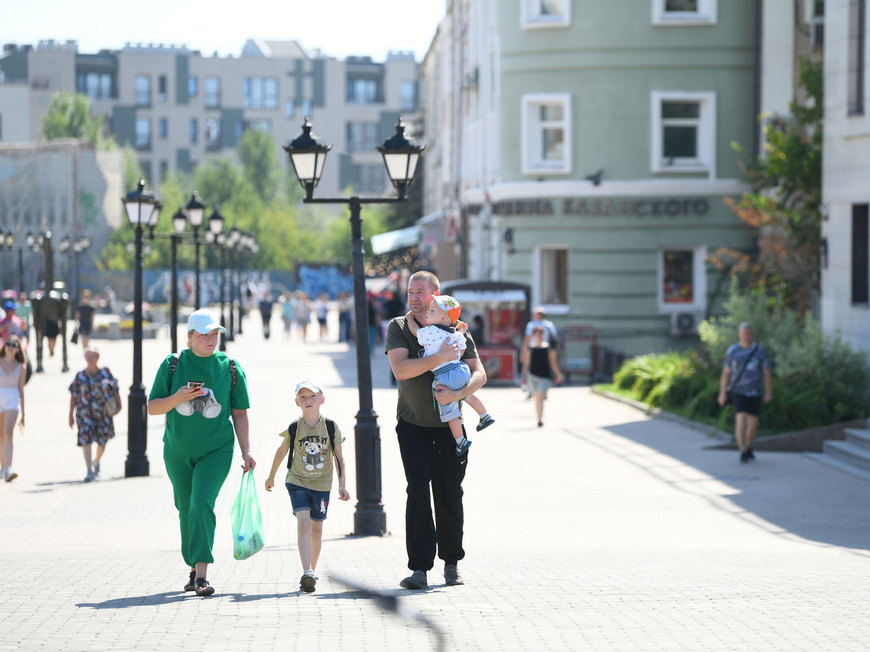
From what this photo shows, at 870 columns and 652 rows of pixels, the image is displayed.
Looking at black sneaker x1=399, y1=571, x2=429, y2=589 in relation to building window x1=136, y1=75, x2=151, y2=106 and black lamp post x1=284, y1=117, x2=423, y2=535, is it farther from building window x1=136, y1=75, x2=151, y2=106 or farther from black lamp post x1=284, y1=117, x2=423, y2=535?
building window x1=136, y1=75, x2=151, y2=106

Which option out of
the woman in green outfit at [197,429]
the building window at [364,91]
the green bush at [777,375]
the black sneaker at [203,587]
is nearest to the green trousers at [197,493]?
the woman in green outfit at [197,429]

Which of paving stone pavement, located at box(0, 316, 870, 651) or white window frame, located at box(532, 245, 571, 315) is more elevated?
white window frame, located at box(532, 245, 571, 315)

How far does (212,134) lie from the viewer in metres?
110

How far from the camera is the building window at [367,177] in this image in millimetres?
112688

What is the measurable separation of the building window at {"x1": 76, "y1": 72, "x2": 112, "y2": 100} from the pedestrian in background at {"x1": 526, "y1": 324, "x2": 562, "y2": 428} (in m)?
91.2

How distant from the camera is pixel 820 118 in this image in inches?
943

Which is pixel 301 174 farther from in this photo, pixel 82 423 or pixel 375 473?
pixel 82 423

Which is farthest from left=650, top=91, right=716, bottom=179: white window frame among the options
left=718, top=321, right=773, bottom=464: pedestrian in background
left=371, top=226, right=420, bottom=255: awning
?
left=371, top=226, right=420, bottom=255: awning

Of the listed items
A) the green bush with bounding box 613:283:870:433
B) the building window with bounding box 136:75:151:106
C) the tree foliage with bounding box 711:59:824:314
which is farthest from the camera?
the building window with bounding box 136:75:151:106

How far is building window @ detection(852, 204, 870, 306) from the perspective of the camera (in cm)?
1994

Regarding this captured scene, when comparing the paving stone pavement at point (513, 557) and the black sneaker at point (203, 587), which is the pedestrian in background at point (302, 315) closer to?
the paving stone pavement at point (513, 557)

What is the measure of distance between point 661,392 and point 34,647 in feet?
57.3

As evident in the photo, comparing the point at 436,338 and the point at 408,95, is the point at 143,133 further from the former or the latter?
the point at 436,338

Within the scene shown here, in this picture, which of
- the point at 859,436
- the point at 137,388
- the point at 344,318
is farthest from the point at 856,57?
the point at 344,318
